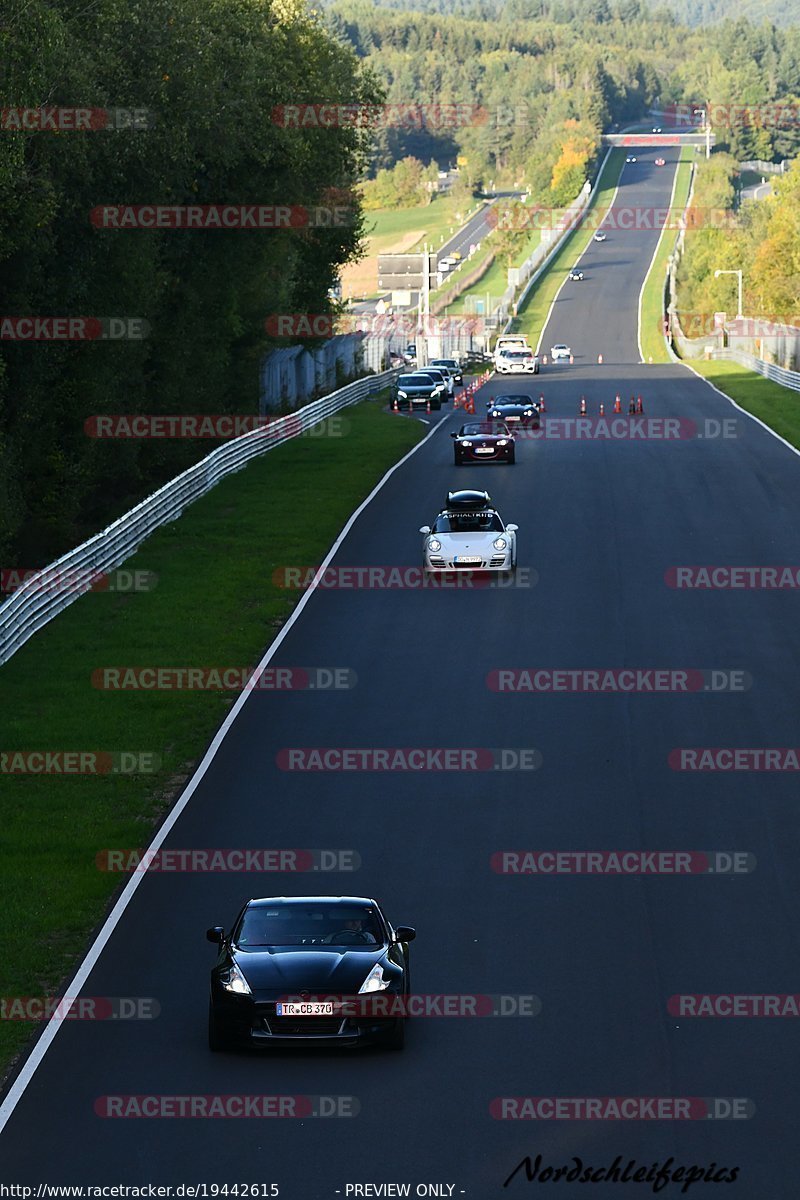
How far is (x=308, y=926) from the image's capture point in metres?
13.9

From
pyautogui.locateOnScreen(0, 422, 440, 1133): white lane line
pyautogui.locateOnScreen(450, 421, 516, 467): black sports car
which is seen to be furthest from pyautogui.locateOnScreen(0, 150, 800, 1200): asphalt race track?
pyautogui.locateOnScreen(450, 421, 516, 467): black sports car

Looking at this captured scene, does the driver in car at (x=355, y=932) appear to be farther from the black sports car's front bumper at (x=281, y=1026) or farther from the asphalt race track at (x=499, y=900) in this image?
the asphalt race track at (x=499, y=900)

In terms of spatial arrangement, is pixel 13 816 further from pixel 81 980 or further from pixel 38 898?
pixel 81 980

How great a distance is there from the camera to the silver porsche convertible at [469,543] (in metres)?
34.4

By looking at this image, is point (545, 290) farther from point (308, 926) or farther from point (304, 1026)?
A: point (304, 1026)

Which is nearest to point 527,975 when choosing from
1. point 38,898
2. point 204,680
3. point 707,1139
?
point 707,1139

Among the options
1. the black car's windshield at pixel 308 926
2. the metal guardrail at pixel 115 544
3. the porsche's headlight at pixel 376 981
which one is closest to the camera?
the porsche's headlight at pixel 376 981

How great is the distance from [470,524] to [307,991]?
74.3 ft

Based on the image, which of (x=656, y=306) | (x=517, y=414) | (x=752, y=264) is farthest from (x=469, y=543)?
(x=656, y=306)

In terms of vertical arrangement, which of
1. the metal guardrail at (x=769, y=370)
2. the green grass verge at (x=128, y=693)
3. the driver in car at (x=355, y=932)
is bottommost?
the green grass verge at (x=128, y=693)

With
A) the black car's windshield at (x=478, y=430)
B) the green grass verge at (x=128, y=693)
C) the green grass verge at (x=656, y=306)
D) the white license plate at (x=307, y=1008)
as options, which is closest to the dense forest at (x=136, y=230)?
the green grass verge at (x=128, y=693)

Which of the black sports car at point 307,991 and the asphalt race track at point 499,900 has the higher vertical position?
the black sports car at point 307,991

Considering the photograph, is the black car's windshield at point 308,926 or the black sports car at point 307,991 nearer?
the black sports car at point 307,991

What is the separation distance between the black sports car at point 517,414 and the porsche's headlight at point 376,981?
4841 cm
